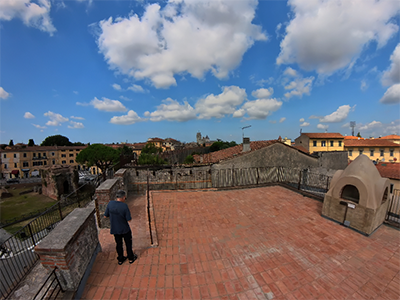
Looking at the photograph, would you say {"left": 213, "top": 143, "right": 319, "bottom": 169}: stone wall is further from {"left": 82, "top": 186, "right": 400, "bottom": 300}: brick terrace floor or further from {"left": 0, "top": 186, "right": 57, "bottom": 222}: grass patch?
{"left": 0, "top": 186, "right": 57, "bottom": 222}: grass patch

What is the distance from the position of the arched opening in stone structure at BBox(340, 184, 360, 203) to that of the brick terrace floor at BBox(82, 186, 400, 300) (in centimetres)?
93

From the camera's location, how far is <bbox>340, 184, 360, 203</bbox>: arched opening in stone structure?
16.2ft

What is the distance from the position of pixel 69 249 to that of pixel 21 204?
3445 centimetres

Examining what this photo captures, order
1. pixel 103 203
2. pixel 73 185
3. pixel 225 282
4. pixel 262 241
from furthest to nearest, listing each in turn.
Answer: pixel 73 185
pixel 103 203
pixel 262 241
pixel 225 282

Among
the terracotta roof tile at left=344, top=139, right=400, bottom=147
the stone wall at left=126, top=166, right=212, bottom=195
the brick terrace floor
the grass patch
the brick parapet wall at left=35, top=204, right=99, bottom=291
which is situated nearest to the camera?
the brick parapet wall at left=35, top=204, right=99, bottom=291

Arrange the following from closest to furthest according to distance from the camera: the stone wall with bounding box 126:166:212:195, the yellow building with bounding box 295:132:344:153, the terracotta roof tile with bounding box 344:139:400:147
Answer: the stone wall with bounding box 126:166:212:195, the terracotta roof tile with bounding box 344:139:400:147, the yellow building with bounding box 295:132:344:153

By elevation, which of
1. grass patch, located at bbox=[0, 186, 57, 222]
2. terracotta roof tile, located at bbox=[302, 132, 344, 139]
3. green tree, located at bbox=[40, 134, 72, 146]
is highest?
green tree, located at bbox=[40, 134, 72, 146]

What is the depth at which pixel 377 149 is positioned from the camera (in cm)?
3219

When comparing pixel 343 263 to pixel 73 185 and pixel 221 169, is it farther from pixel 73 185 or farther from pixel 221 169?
pixel 73 185

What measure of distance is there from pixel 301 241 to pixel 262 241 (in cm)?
103

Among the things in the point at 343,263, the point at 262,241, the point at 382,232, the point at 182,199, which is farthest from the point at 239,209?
the point at 382,232

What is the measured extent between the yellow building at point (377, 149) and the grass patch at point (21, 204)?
5603 centimetres

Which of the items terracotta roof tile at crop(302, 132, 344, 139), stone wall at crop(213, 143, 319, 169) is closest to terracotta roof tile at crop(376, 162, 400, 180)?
stone wall at crop(213, 143, 319, 169)

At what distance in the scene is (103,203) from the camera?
4941 millimetres
